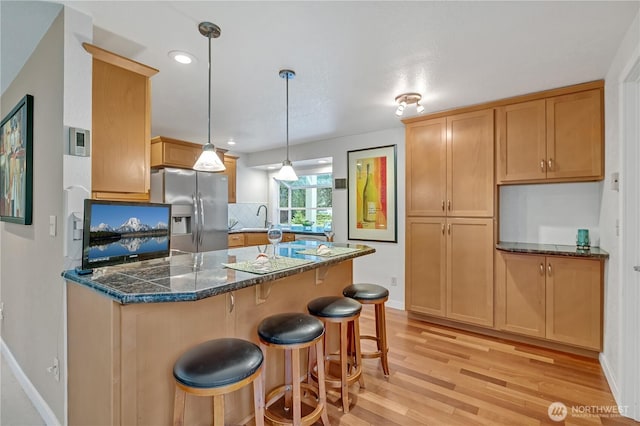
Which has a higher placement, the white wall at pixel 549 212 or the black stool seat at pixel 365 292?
the white wall at pixel 549 212

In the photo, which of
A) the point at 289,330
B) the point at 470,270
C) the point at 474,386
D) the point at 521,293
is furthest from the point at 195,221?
the point at 521,293

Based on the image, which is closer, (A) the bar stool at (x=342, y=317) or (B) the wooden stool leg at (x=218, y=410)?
(B) the wooden stool leg at (x=218, y=410)

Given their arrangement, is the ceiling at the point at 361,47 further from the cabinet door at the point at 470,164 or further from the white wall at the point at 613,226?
the cabinet door at the point at 470,164

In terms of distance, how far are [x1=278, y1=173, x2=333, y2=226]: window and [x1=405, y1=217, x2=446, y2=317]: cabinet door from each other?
7.02 feet

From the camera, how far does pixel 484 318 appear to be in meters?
3.21

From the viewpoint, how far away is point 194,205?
Result: 4121 millimetres

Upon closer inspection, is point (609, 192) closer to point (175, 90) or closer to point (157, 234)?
point (157, 234)

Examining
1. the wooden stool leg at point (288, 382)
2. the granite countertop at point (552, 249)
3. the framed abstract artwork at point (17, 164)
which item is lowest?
the wooden stool leg at point (288, 382)

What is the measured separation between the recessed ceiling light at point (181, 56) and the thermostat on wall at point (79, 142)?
0.82 m

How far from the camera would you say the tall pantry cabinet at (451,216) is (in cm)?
322

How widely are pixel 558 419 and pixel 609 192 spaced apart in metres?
1.82

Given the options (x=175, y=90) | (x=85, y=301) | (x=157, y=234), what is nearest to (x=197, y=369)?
(x=85, y=301)

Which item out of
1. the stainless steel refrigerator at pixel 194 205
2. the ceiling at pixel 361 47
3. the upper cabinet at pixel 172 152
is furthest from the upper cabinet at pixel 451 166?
the upper cabinet at pixel 172 152

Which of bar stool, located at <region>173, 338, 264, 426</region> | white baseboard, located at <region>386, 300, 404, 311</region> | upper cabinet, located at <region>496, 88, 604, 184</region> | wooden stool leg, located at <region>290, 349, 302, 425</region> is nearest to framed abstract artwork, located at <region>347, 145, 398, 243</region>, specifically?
white baseboard, located at <region>386, 300, 404, 311</region>
